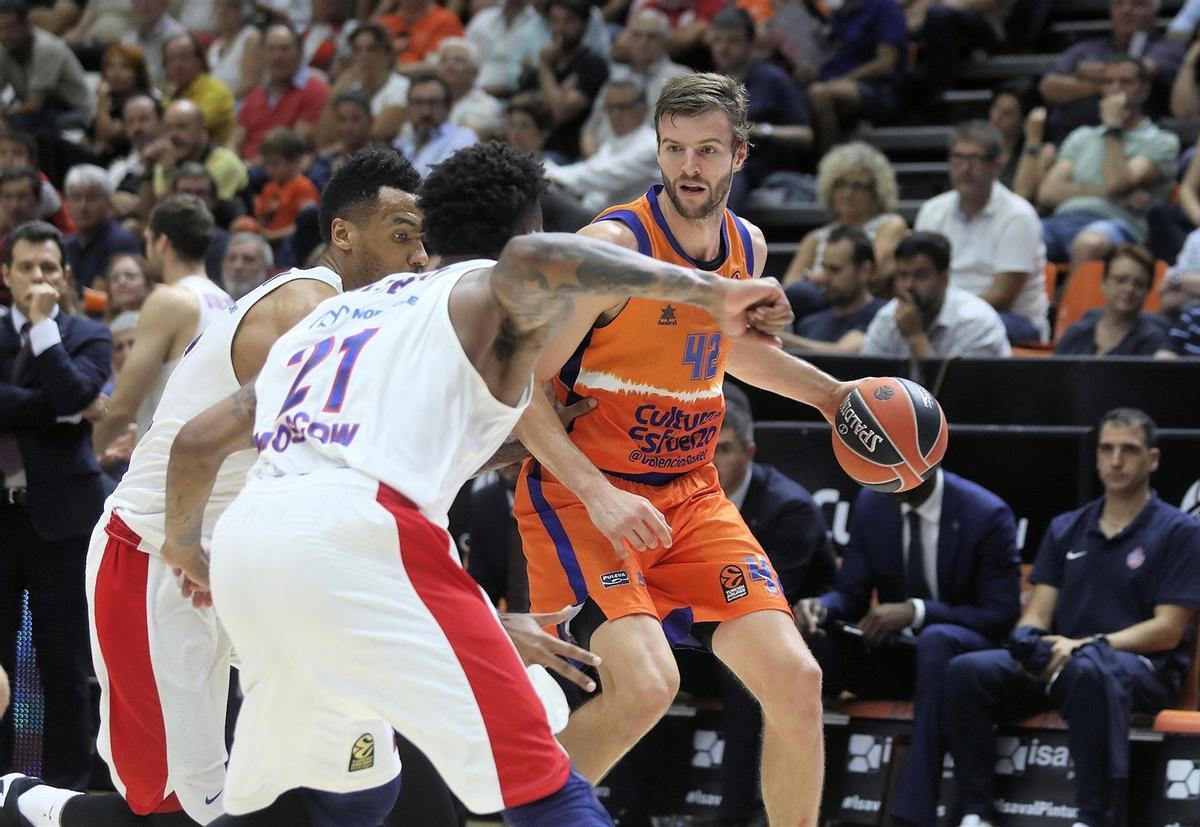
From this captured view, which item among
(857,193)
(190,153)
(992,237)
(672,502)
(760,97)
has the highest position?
(760,97)

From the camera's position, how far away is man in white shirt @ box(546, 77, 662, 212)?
10781 millimetres

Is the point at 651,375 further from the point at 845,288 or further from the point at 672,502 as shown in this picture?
the point at 845,288

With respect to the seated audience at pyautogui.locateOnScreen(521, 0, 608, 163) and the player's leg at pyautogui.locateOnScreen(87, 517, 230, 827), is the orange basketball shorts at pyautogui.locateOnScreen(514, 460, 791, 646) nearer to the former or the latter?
the player's leg at pyautogui.locateOnScreen(87, 517, 230, 827)

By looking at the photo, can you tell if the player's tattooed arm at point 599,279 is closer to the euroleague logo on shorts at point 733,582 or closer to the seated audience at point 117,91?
the euroleague logo on shorts at point 733,582

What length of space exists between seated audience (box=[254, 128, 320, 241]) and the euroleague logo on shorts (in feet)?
23.4

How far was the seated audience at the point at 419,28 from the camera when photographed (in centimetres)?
1353

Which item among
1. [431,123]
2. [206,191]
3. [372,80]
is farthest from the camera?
[372,80]

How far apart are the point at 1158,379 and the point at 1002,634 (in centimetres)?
152

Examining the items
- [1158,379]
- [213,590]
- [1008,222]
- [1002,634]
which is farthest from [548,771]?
[1008,222]

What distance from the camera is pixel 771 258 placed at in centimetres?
1118

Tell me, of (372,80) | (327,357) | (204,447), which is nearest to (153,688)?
(204,447)

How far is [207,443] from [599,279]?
3.31 feet

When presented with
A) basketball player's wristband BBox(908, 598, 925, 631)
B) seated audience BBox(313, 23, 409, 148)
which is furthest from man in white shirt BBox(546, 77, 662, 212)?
basketball player's wristband BBox(908, 598, 925, 631)

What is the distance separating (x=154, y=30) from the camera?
14.6m
